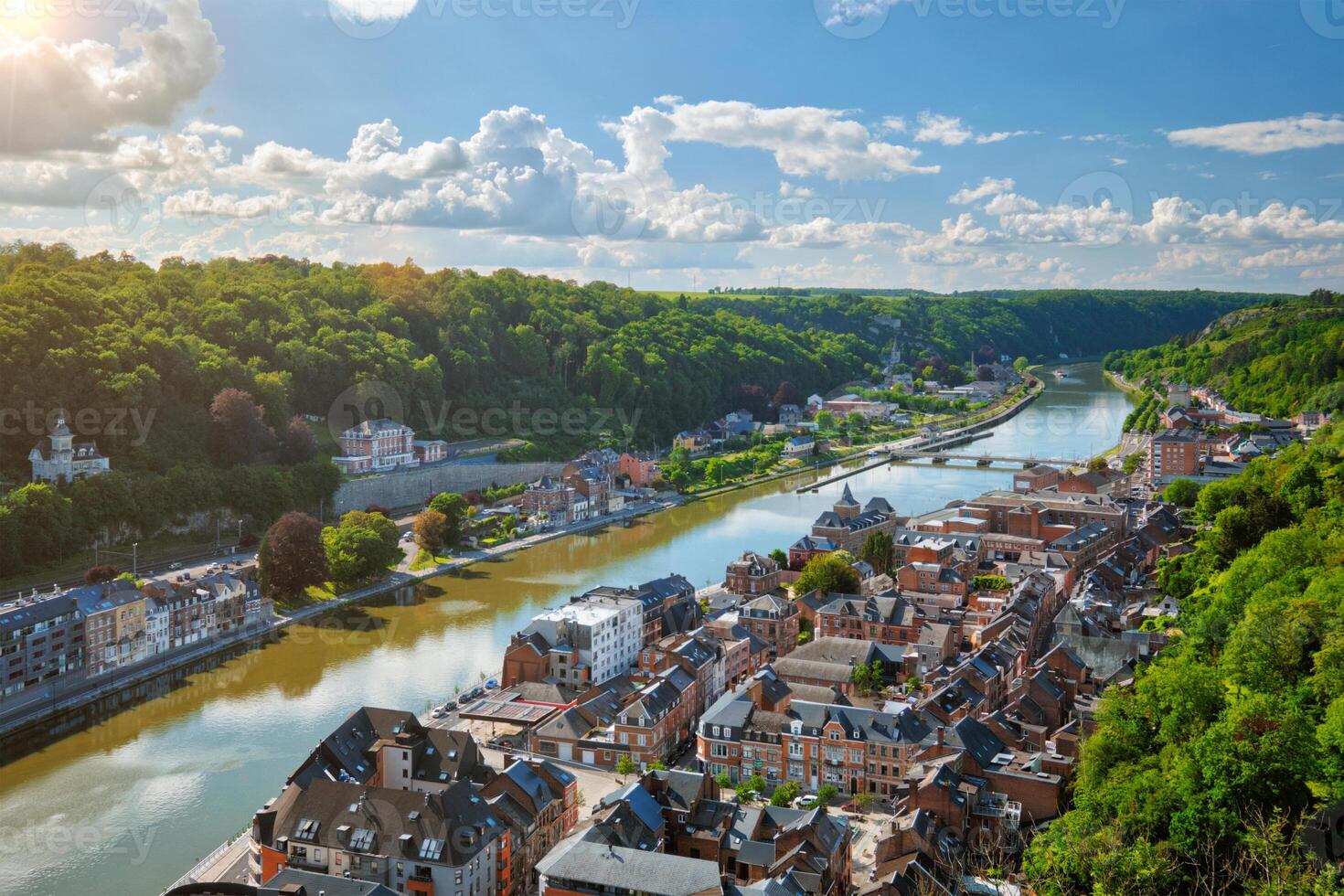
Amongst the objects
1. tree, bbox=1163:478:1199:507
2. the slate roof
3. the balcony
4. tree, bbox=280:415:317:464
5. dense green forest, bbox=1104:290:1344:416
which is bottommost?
the balcony

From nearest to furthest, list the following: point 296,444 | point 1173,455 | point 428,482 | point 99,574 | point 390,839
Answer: point 390,839 → point 99,574 → point 296,444 → point 1173,455 → point 428,482

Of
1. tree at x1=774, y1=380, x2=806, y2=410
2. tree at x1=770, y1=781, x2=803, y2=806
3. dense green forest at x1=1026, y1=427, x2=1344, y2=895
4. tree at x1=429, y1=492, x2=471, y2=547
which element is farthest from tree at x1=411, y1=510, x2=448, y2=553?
tree at x1=774, y1=380, x2=806, y2=410

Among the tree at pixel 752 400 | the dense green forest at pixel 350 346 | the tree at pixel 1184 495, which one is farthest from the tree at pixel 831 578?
the tree at pixel 752 400

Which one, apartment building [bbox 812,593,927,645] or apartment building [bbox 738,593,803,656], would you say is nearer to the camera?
apartment building [bbox 812,593,927,645]

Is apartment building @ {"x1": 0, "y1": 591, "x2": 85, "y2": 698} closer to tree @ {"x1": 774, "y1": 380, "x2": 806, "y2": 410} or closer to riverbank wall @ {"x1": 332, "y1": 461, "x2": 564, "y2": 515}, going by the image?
riverbank wall @ {"x1": 332, "y1": 461, "x2": 564, "y2": 515}

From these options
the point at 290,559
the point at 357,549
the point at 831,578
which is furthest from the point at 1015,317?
the point at 290,559

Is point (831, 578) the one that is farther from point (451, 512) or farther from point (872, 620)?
point (451, 512)
